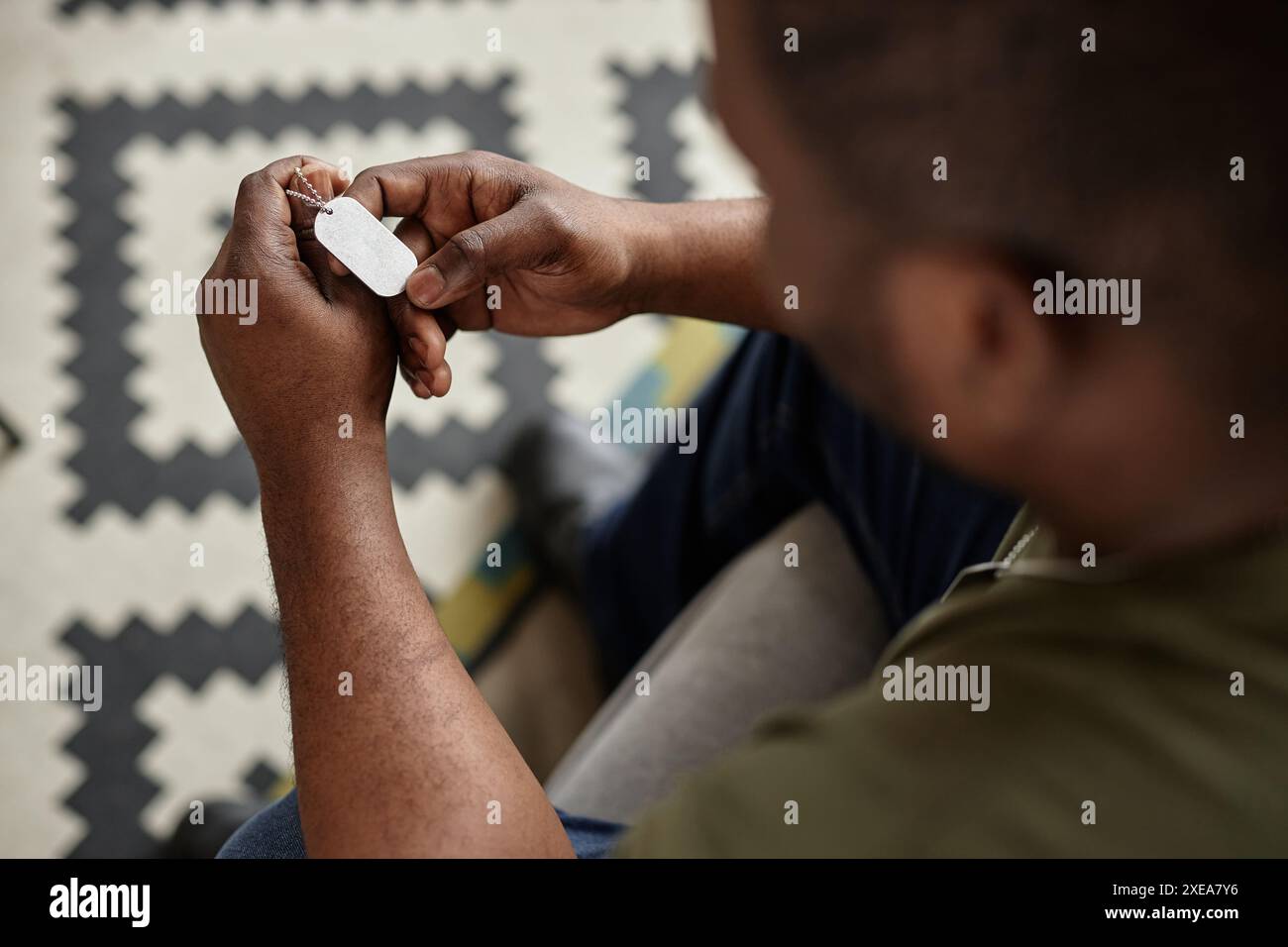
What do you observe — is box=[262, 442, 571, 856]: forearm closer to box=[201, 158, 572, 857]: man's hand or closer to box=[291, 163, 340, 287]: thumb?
box=[201, 158, 572, 857]: man's hand

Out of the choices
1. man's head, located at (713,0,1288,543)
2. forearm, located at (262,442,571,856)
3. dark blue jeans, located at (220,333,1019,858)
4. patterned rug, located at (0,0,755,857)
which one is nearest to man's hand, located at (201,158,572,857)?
forearm, located at (262,442,571,856)

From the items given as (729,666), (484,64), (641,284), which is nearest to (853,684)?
(729,666)

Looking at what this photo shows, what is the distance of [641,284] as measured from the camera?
906 mm

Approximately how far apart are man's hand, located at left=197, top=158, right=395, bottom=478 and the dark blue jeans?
0.96 feet

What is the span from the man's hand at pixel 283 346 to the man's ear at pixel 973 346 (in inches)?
16.5

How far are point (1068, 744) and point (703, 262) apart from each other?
1.88 feet

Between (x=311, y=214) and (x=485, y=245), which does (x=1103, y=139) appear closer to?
(x=485, y=245)

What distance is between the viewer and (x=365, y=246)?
76cm

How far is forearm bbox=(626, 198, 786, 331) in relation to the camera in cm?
90

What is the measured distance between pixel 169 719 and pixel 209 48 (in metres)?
1.08

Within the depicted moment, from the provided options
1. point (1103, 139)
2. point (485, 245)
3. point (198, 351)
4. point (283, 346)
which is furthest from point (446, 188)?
point (198, 351)
